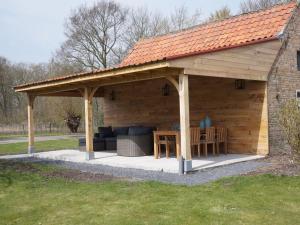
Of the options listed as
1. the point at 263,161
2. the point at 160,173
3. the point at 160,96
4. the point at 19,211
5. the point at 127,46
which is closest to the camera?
the point at 19,211

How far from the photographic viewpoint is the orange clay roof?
1109 centimetres

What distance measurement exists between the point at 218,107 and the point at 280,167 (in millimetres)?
3403

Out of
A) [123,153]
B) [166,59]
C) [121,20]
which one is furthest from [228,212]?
[121,20]

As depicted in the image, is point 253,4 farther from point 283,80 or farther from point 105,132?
point 105,132

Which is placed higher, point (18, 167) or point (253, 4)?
point (253, 4)

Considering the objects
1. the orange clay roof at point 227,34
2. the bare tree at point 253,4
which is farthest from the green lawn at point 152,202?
the bare tree at point 253,4

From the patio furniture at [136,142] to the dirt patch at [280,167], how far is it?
336cm

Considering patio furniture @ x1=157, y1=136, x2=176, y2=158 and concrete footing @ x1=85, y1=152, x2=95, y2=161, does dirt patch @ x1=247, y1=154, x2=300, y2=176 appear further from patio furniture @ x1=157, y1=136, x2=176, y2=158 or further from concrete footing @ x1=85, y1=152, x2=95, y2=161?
concrete footing @ x1=85, y1=152, x2=95, y2=161

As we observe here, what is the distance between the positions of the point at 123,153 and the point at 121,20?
2249cm

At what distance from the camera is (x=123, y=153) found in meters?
11.5

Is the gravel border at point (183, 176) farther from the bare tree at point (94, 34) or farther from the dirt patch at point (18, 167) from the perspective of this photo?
the bare tree at point (94, 34)

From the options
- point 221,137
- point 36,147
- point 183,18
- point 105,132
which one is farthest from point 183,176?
point 183,18

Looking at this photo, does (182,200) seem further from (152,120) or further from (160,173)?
(152,120)

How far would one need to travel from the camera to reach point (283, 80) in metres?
11.4
